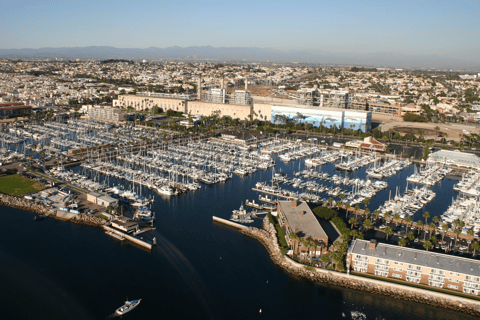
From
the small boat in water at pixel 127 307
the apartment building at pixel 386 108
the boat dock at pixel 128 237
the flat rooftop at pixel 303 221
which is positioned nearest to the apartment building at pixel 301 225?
the flat rooftop at pixel 303 221

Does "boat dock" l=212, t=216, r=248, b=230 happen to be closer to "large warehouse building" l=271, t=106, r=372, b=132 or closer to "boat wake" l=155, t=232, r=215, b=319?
"boat wake" l=155, t=232, r=215, b=319

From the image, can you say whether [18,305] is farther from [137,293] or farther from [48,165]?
[48,165]

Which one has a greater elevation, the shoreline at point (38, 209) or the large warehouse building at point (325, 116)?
the large warehouse building at point (325, 116)

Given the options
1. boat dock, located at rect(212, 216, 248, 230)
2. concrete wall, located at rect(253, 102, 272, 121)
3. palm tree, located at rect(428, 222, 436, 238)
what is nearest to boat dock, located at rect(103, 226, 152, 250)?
boat dock, located at rect(212, 216, 248, 230)

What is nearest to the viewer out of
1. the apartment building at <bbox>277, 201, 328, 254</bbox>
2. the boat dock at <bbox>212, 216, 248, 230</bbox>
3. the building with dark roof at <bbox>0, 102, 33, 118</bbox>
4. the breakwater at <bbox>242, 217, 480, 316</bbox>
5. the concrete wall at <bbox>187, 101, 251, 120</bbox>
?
the breakwater at <bbox>242, 217, 480, 316</bbox>

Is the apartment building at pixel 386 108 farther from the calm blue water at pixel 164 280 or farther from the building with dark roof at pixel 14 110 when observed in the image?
the building with dark roof at pixel 14 110

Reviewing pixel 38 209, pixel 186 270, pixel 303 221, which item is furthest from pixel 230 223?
pixel 38 209

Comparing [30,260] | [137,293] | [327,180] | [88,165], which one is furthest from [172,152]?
[137,293]
